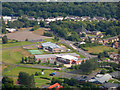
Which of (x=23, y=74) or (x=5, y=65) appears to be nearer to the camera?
(x=23, y=74)

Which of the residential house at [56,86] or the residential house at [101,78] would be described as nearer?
the residential house at [56,86]

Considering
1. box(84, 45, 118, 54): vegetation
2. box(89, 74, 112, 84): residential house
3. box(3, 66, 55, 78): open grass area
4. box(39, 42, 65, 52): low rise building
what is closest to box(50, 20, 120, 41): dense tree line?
box(84, 45, 118, 54): vegetation

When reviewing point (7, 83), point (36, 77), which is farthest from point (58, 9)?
point (7, 83)

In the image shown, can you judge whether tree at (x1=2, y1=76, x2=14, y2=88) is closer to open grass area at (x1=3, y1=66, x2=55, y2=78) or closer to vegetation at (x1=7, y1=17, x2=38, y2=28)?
open grass area at (x1=3, y1=66, x2=55, y2=78)

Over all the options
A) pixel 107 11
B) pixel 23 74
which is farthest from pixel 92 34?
pixel 23 74

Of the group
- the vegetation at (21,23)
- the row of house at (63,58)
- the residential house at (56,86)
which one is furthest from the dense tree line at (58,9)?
the residential house at (56,86)

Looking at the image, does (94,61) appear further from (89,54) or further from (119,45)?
(119,45)

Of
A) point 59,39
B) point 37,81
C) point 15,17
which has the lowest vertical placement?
point 37,81

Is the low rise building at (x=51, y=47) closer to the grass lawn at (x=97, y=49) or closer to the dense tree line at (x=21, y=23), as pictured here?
the grass lawn at (x=97, y=49)
